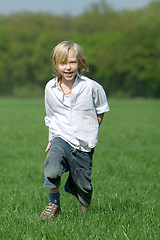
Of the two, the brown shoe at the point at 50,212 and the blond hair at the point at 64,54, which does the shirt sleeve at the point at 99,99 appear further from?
the brown shoe at the point at 50,212

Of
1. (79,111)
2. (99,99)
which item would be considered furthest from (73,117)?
(99,99)

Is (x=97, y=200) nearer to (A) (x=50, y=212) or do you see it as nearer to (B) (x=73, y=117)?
(A) (x=50, y=212)

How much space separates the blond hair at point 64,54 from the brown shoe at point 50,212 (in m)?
1.46

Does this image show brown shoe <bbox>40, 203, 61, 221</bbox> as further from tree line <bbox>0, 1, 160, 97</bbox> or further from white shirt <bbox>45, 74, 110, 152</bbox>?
tree line <bbox>0, 1, 160, 97</bbox>

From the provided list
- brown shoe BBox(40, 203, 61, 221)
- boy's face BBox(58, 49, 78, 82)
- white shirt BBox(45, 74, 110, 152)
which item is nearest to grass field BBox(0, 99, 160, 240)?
brown shoe BBox(40, 203, 61, 221)

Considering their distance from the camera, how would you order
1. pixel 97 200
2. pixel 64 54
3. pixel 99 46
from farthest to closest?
→ pixel 99 46 < pixel 97 200 < pixel 64 54

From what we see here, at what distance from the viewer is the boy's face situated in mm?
4445

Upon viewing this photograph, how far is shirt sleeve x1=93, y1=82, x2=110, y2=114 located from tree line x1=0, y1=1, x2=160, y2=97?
74.9 m

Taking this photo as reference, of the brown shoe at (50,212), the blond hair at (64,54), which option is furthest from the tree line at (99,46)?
the brown shoe at (50,212)

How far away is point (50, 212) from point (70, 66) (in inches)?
61.4

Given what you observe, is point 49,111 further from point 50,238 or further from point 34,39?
point 34,39

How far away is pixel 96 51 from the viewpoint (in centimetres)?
9488

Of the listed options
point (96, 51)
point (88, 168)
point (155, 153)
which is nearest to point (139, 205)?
point (88, 168)

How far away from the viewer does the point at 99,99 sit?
178 inches
